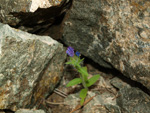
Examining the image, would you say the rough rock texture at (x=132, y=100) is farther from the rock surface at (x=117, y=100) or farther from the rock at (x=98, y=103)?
the rock at (x=98, y=103)

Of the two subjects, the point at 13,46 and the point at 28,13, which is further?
the point at 28,13

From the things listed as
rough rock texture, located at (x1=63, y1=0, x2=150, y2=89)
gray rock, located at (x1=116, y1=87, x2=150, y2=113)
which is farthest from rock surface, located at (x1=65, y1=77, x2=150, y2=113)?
rough rock texture, located at (x1=63, y1=0, x2=150, y2=89)

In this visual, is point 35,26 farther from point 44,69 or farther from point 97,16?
point 97,16

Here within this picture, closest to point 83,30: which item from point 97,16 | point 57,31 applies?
point 97,16

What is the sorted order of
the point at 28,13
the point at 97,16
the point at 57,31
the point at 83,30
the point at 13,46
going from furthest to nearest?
1. the point at 57,31
2. the point at 83,30
3. the point at 97,16
4. the point at 28,13
5. the point at 13,46

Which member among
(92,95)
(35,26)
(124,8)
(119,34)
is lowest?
(92,95)

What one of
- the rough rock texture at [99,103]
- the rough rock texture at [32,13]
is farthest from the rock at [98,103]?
the rough rock texture at [32,13]

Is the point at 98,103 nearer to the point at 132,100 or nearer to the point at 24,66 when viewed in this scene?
the point at 132,100
